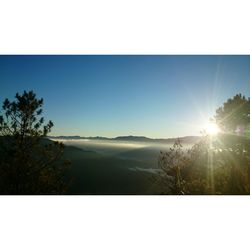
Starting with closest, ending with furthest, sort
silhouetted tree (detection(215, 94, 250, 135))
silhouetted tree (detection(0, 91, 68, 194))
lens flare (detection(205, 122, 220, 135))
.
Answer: silhouetted tree (detection(0, 91, 68, 194)) < lens flare (detection(205, 122, 220, 135)) < silhouetted tree (detection(215, 94, 250, 135))

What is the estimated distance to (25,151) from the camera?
6.55m

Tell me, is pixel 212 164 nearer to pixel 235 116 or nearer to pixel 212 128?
pixel 212 128

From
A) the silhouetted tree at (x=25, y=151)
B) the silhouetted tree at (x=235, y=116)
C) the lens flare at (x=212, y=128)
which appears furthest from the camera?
the silhouetted tree at (x=235, y=116)

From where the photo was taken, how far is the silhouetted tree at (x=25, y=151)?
6.38 meters

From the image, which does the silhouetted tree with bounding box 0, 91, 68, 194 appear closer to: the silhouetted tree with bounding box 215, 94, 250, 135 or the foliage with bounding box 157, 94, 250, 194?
the foliage with bounding box 157, 94, 250, 194

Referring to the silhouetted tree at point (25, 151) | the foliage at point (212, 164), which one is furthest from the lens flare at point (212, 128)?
the silhouetted tree at point (25, 151)

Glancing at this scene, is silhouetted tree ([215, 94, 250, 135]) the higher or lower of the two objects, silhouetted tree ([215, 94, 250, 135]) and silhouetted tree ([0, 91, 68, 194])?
the higher

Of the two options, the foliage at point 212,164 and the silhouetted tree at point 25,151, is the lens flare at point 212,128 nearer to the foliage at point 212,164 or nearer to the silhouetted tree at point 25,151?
the foliage at point 212,164

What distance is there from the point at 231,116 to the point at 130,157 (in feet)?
41.7

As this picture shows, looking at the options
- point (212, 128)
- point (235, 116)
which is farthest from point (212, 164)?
point (235, 116)

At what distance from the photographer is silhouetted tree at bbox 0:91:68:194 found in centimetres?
638

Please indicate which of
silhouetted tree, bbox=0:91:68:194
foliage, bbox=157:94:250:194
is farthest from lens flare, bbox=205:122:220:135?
silhouetted tree, bbox=0:91:68:194
